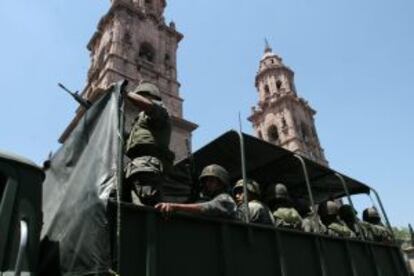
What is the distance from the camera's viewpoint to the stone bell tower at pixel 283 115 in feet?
125

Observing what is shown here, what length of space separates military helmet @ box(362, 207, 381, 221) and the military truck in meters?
3.31

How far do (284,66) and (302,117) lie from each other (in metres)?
8.72

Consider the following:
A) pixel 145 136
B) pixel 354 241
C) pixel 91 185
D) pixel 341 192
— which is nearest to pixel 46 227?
pixel 91 185

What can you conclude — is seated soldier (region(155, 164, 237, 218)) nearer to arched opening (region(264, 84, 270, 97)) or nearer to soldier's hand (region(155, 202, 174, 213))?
soldier's hand (region(155, 202, 174, 213))

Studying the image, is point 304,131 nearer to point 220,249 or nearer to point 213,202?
point 213,202

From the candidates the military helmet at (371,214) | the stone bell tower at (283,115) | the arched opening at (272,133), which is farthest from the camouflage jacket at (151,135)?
the arched opening at (272,133)

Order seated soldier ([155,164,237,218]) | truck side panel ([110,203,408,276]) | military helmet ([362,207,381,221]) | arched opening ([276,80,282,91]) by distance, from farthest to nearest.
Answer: arched opening ([276,80,282,91]) < military helmet ([362,207,381,221]) < seated soldier ([155,164,237,218]) < truck side panel ([110,203,408,276])

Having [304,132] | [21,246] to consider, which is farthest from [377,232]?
[304,132]

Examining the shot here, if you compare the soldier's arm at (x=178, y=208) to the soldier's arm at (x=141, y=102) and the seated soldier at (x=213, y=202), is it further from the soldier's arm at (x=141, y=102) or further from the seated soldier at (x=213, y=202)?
the soldier's arm at (x=141, y=102)

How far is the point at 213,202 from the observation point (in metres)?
3.93

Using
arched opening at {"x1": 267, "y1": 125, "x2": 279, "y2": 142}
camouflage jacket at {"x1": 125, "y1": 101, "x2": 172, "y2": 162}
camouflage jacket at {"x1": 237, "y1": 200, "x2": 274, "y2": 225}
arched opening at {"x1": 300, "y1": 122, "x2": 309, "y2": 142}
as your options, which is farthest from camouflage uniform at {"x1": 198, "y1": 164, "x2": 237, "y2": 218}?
arched opening at {"x1": 267, "y1": 125, "x2": 279, "y2": 142}

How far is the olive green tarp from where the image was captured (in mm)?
6117

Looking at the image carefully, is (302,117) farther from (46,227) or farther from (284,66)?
(46,227)

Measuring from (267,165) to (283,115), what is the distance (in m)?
34.0
